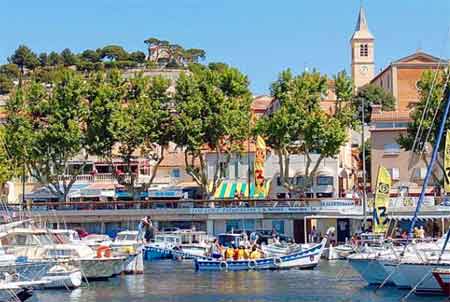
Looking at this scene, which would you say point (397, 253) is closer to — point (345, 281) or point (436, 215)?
point (345, 281)

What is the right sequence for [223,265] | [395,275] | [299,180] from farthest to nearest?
1. [299,180]
2. [223,265]
3. [395,275]

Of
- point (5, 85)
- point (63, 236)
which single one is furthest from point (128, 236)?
point (5, 85)

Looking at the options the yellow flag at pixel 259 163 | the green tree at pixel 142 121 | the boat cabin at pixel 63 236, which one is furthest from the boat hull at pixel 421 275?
the green tree at pixel 142 121

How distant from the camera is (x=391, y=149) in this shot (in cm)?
10288

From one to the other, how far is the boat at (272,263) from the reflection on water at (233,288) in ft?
3.72

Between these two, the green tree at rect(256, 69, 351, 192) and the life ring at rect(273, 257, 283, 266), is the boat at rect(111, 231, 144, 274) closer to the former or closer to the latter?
the life ring at rect(273, 257, 283, 266)

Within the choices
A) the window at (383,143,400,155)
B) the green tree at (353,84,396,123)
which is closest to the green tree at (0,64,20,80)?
the green tree at (353,84,396,123)

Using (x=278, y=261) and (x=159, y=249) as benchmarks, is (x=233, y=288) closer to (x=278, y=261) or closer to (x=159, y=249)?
(x=278, y=261)

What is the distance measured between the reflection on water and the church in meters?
15.7

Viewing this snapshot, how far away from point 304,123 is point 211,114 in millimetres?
8494

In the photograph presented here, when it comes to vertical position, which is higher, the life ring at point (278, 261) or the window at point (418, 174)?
the window at point (418, 174)

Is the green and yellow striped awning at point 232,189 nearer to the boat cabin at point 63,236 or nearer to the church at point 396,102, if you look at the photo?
the church at point 396,102

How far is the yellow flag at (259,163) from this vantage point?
88.9 metres

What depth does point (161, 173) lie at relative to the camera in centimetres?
11050
